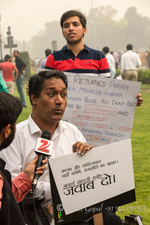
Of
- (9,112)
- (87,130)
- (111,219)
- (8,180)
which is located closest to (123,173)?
(111,219)

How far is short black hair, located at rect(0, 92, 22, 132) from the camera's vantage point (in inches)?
87.8

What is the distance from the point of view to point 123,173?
3.03 m

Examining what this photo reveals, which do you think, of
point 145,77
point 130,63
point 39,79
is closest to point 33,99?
point 39,79

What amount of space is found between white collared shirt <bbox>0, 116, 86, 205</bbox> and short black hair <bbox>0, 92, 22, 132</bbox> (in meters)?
0.77

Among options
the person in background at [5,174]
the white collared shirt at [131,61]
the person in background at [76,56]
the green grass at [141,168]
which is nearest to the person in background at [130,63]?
the white collared shirt at [131,61]

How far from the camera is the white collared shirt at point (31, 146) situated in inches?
120

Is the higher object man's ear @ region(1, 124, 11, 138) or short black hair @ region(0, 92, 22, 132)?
short black hair @ region(0, 92, 22, 132)

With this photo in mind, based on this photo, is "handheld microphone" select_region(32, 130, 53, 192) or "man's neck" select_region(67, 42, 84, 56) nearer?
"handheld microphone" select_region(32, 130, 53, 192)

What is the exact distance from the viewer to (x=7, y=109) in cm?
224

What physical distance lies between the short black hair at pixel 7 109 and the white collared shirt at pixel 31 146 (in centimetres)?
77

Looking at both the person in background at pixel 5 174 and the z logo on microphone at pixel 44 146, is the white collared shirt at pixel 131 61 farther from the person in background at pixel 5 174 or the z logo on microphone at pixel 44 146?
the person in background at pixel 5 174

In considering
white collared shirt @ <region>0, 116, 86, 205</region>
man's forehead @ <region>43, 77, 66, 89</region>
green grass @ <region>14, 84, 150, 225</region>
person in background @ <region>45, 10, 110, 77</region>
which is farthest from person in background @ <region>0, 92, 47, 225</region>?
green grass @ <region>14, 84, 150, 225</region>

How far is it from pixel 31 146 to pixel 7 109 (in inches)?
37.9

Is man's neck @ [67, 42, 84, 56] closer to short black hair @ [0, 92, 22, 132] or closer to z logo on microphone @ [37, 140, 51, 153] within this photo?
z logo on microphone @ [37, 140, 51, 153]
